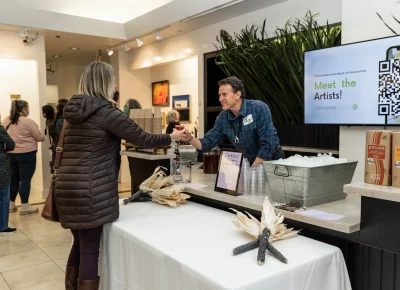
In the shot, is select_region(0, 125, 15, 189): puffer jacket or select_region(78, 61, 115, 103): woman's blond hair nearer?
select_region(78, 61, 115, 103): woman's blond hair

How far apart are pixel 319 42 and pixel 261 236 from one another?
2741 millimetres

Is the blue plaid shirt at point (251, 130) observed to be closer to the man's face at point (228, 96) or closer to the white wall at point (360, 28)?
the man's face at point (228, 96)

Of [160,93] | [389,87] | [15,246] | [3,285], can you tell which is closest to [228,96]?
[389,87]

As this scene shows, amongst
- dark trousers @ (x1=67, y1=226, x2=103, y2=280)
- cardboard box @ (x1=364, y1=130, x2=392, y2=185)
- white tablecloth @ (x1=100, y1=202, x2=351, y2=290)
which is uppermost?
cardboard box @ (x1=364, y1=130, x2=392, y2=185)

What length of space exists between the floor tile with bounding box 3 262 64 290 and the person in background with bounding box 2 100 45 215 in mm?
1977

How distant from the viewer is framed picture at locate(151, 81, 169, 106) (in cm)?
720

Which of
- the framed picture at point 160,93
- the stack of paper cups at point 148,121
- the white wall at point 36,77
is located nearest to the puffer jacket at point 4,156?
the stack of paper cups at point 148,121

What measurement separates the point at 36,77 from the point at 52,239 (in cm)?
313

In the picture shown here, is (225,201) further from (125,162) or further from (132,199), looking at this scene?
(125,162)

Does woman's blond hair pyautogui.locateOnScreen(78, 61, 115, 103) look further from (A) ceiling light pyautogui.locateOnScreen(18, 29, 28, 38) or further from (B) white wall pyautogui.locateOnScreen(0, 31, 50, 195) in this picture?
(B) white wall pyautogui.locateOnScreen(0, 31, 50, 195)

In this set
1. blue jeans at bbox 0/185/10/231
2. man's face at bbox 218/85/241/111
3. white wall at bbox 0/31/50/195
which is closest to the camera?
man's face at bbox 218/85/241/111

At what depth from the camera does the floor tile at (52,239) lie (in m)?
3.83

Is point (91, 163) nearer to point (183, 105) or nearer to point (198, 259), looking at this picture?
point (198, 259)

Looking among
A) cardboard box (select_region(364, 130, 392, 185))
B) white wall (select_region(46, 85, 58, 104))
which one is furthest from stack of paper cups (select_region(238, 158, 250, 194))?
white wall (select_region(46, 85, 58, 104))
